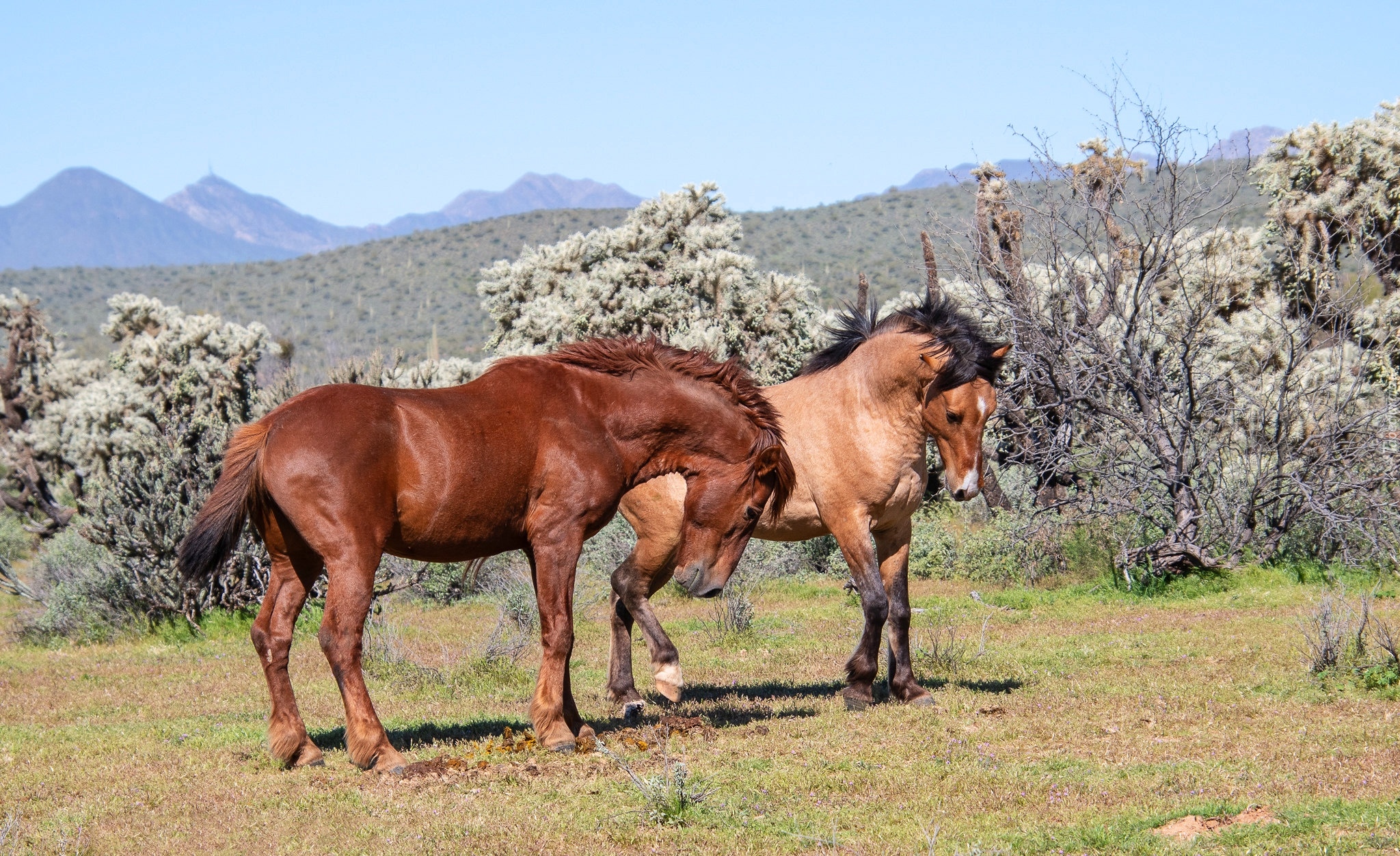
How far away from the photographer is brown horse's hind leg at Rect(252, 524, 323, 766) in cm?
658

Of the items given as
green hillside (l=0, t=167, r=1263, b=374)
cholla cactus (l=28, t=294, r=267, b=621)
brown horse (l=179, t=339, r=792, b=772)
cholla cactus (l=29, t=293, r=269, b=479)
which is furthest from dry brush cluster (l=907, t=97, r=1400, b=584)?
green hillside (l=0, t=167, r=1263, b=374)

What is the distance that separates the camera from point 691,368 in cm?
748

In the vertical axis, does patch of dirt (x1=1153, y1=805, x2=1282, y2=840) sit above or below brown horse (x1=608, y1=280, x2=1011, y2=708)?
below

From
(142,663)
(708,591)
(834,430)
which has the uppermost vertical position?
(834,430)

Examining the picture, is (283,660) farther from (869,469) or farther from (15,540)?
(15,540)

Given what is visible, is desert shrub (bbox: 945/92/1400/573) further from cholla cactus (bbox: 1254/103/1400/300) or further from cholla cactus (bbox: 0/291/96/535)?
cholla cactus (bbox: 0/291/96/535)

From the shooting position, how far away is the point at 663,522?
8.79 metres

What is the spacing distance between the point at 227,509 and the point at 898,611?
14.8 ft

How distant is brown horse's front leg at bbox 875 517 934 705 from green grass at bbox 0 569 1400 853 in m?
0.38

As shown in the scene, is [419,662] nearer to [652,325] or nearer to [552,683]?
[552,683]

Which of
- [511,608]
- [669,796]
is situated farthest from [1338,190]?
[669,796]

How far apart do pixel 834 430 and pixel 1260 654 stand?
4.06 m

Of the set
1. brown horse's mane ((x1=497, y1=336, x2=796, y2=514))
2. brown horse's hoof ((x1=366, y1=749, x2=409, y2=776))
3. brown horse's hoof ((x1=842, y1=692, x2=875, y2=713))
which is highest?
brown horse's mane ((x1=497, y1=336, x2=796, y2=514))

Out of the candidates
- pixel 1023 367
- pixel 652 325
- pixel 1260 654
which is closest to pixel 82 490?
pixel 652 325
